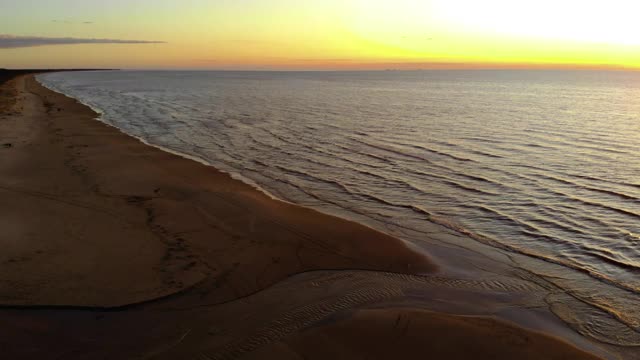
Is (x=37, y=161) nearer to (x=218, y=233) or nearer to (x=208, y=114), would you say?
(x=218, y=233)

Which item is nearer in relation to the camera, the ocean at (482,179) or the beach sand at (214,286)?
the beach sand at (214,286)

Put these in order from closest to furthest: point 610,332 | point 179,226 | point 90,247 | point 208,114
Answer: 1. point 610,332
2. point 90,247
3. point 179,226
4. point 208,114

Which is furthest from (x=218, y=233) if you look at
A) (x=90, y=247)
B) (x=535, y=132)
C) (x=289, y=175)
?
(x=535, y=132)

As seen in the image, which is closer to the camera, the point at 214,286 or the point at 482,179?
the point at 214,286

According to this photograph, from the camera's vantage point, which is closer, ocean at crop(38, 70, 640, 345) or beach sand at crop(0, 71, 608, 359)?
beach sand at crop(0, 71, 608, 359)

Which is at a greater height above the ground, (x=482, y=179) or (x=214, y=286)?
(x=482, y=179)

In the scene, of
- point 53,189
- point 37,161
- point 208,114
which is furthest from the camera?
point 208,114

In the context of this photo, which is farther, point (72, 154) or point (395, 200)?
point (72, 154)
